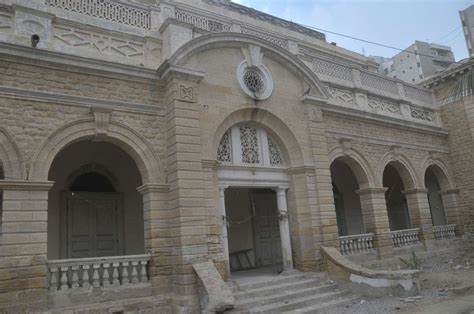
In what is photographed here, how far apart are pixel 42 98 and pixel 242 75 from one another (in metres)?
4.51

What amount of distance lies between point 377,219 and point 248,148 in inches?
196

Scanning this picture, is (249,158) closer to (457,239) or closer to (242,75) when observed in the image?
(242,75)

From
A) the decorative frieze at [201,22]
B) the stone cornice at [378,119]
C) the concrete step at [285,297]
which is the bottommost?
the concrete step at [285,297]

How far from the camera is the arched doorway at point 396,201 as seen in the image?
16.0m

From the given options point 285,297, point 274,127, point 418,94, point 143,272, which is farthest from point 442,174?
point 143,272

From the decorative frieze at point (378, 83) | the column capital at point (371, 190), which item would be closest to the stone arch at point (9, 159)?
the column capital at point (371, 190)

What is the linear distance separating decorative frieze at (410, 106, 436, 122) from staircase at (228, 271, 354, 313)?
833 cm

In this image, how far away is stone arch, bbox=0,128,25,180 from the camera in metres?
6.77

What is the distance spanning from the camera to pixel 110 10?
341 inches

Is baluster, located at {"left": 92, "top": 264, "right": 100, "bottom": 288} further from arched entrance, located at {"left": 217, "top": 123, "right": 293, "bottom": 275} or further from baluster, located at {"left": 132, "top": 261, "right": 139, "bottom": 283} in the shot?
arched entrance, located at {"left": 217, "top": 123, "right": 293, "bottom": 275}

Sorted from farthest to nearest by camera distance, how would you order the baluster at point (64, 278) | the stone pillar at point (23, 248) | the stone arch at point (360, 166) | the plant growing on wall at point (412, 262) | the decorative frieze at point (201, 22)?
the stone arch at point (360, 166)
the plant growing on wall at point (412, 262)
the decorative frieze at point (201, 22)
the baluster at point (64, 278)
the stone pillar at point (23, 248)

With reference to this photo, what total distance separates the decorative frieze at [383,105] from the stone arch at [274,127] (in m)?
4.37

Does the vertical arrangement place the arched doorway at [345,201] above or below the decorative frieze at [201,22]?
below

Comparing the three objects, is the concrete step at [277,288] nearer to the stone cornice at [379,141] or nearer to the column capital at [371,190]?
the column capital at [371,190]
